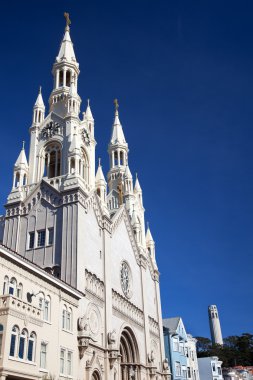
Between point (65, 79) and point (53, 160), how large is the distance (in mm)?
13270

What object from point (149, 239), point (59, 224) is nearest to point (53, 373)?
point (59, 224)

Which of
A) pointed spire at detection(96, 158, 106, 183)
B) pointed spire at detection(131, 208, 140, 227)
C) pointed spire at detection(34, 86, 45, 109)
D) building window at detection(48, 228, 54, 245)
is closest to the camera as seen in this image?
building window at detection(48, 228, 54, 245)

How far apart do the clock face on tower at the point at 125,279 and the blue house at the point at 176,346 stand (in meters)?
22.1

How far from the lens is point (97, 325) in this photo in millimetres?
45656

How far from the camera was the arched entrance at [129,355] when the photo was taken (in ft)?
177

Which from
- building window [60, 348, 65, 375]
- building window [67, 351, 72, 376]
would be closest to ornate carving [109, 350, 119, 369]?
building window [67, 351, 72, 376]

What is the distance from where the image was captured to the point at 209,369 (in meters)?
88.8

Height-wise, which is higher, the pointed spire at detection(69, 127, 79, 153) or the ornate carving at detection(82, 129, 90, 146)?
the ornate carving at detection(82, 129, 90, 146)

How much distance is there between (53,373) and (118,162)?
45235 millimetres

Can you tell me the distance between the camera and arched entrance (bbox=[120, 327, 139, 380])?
53812mm

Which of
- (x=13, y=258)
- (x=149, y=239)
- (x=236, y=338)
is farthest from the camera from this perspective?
(x=236, y=338)

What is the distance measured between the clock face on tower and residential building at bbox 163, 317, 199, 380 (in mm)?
22099

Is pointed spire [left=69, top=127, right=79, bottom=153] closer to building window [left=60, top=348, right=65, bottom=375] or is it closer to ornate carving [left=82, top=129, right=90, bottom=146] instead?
ornate carving [left=82, top=129, right=90, bottom=146]

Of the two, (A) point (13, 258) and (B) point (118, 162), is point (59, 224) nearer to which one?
(A) point (13, 258)
